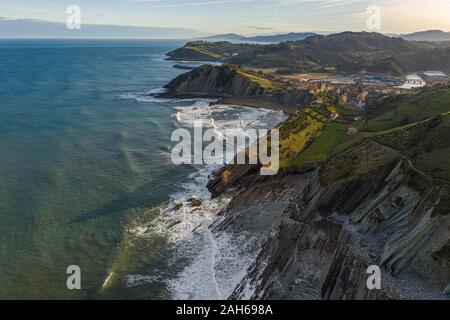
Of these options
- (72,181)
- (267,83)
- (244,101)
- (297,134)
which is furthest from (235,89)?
(72,181)

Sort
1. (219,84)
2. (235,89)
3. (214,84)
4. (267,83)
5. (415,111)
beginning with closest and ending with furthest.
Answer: (415,111), (235,89), (267,83), (219,84), (214,84)

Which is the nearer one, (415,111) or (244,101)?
(415,111)

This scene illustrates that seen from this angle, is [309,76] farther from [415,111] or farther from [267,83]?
[415,111]

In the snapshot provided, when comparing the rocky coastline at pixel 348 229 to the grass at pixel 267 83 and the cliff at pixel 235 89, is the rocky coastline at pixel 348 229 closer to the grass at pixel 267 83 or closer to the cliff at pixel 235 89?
the cliff at pixel 235 89

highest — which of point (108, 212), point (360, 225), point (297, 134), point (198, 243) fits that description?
point (297, 134)

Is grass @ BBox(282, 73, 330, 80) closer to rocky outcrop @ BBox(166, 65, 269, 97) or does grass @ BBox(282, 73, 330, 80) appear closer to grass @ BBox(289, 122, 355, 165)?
rocky outcrop @ BBox(166, 65, 269, 97)

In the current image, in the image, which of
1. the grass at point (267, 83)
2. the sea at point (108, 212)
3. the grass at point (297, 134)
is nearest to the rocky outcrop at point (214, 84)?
the grass at point (267, 83)
